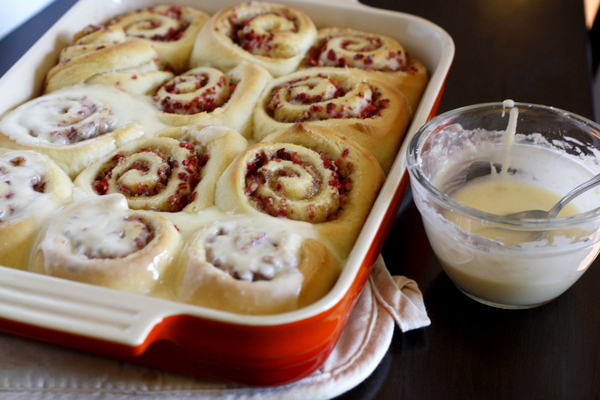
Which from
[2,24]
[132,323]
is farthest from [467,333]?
[2,24]

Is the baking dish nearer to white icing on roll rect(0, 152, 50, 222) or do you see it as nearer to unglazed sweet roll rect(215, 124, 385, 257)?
unglazed sweet roll rect(215, 124, 385, 257)

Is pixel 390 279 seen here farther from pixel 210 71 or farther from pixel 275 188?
pixel 210 71

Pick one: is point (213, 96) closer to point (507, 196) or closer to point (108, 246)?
point (108, 246)

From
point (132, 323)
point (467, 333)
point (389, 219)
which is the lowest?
point (467, 333)

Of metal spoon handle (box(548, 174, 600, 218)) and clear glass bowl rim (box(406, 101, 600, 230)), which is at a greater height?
clear glass bowl rim (box(406, 101, 600, 230))

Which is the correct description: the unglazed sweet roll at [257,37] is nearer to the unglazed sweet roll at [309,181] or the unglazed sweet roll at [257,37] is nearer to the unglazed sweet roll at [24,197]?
the unglazed sweet roll at [309,181]

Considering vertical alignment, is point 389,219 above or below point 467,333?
above

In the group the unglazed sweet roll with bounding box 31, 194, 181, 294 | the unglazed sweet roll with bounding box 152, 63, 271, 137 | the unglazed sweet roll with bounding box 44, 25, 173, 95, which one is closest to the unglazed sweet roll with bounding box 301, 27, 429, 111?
the unglazed sweet roll with bounding box 152, 63, 271, 137
